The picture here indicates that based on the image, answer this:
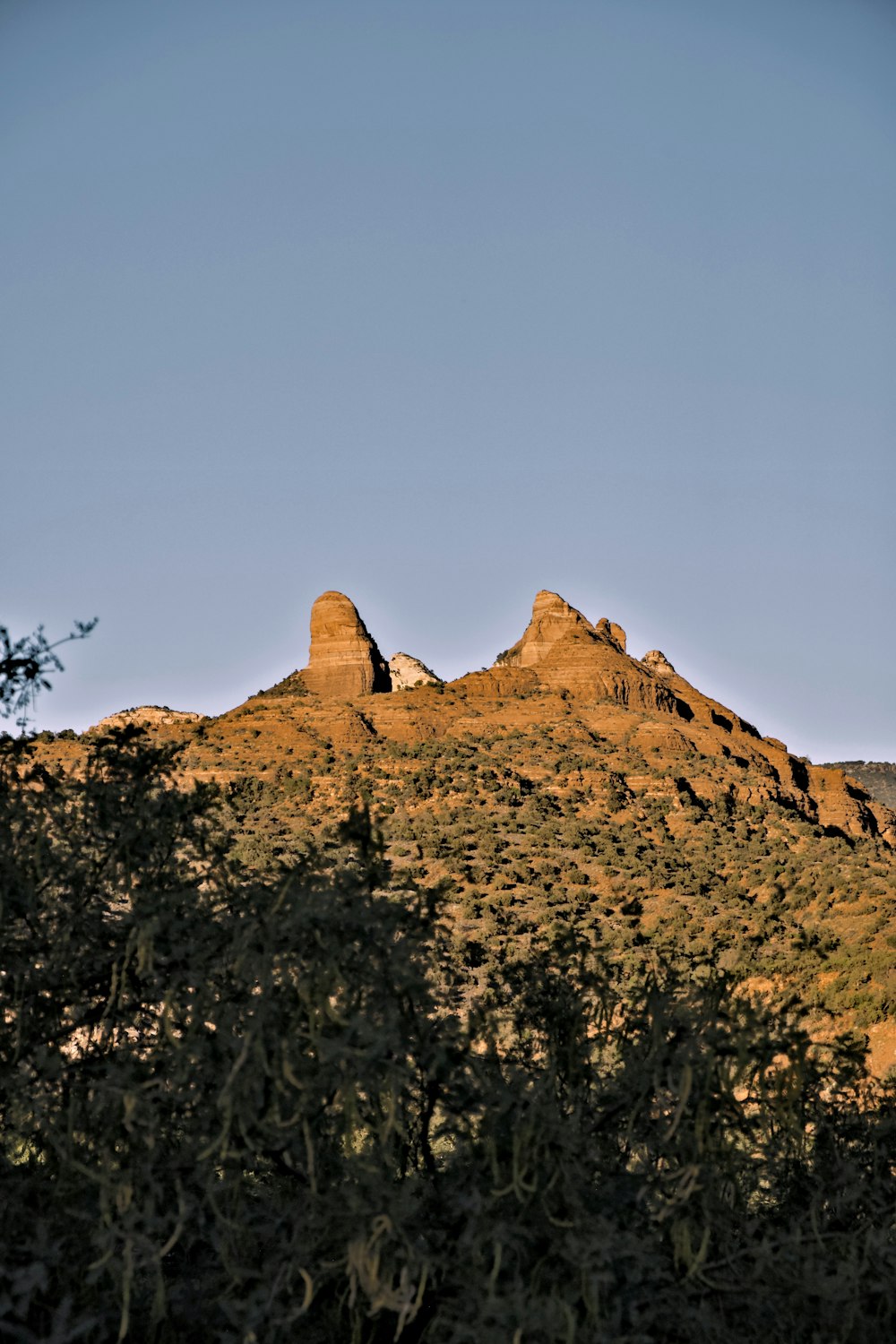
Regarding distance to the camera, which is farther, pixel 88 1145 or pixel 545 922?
pixel 545 922

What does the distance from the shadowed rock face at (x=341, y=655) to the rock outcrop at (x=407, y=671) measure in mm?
20815

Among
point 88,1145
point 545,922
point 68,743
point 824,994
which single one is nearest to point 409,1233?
point 88,1145

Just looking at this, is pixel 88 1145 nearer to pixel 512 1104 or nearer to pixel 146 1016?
pixel 146 1016

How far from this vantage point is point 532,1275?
6.85 metres

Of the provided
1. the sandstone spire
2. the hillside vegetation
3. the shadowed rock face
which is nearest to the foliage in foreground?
the hillside vegetation

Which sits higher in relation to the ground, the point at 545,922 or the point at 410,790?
the point at 410,790

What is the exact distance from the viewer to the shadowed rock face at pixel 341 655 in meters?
80.2

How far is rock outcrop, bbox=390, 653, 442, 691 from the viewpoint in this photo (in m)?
104

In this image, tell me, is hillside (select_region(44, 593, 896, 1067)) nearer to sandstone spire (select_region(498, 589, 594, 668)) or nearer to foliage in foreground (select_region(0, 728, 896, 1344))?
sandstone spire (select_region(498, 589, 594, 668))

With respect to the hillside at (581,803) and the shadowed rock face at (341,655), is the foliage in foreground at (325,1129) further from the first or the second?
the shadowed rock face at (341,655)

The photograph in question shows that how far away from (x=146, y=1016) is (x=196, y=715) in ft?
258

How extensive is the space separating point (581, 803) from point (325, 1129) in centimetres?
5397

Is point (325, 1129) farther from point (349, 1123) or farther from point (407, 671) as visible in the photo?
point (407, 671)

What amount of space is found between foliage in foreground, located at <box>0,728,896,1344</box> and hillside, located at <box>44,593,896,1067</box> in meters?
18.7
